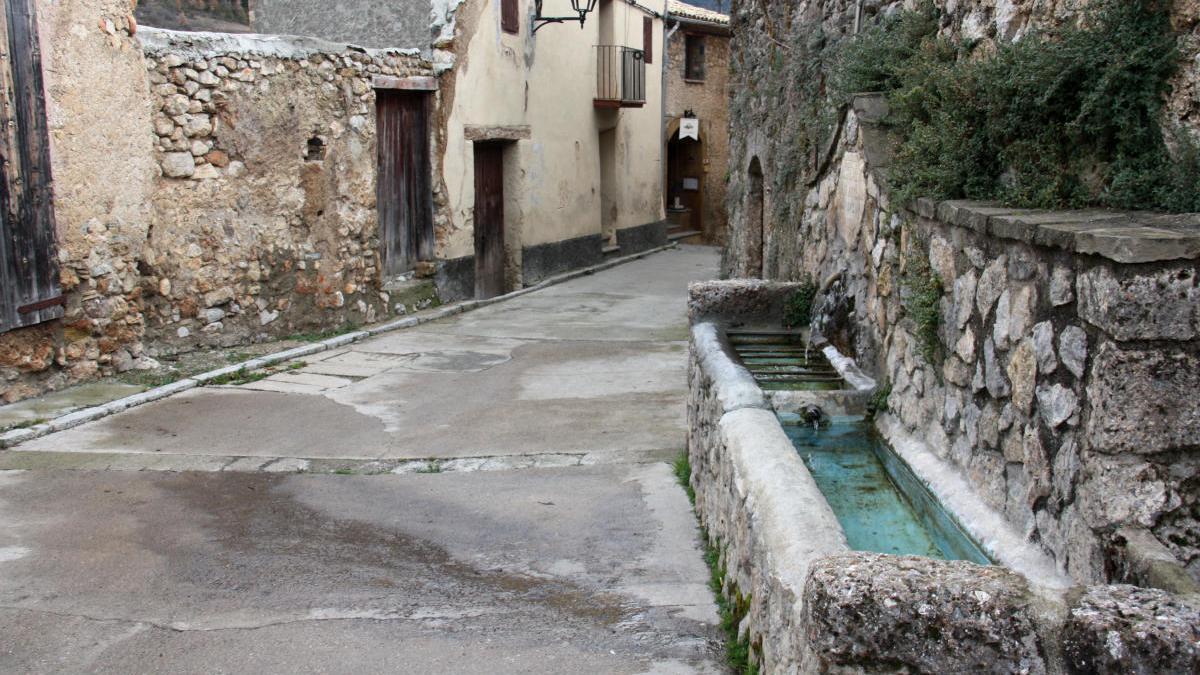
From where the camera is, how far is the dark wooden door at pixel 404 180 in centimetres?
1213

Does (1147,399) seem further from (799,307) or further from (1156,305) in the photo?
(799,307)

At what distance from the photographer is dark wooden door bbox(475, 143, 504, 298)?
578 inches

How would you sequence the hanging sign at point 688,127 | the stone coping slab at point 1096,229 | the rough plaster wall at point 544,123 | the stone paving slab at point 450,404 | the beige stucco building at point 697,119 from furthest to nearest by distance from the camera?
the beige stucco building at point 697,119
the hanging sign at point 688,127
the rough plaster wall at point 544,123
the stone paving slab at point 450,404
the stone coping slab at point 1096,229

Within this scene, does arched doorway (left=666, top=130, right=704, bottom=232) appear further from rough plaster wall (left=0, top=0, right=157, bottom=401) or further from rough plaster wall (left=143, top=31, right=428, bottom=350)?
rough plaster wall (left=0, top=0, right=157, bottom=401)

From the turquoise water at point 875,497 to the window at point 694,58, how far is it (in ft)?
66.9

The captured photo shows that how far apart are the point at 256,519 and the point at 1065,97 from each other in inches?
168

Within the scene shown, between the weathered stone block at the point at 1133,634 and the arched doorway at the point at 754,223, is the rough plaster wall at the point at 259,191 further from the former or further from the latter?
the weathered stone block at the point at 1133,634

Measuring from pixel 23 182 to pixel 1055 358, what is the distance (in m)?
6.79

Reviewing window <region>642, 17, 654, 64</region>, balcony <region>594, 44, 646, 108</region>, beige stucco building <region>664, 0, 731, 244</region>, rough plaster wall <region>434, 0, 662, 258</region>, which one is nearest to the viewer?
rough plaster wall <region>434, 0, 662, 258</region>

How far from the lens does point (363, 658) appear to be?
12.6 ft

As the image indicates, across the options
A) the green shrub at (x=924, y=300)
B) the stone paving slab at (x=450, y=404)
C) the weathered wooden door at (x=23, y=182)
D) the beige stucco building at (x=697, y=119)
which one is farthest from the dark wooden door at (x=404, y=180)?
the beige stucco building at (x=697, y=119)

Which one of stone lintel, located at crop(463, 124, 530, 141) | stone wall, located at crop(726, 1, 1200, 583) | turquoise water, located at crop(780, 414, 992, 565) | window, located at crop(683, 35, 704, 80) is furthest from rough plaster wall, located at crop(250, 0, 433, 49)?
window, located at crop(683, 35, 704, 80)

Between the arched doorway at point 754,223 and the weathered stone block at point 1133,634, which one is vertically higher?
the arched doorway at point 754,223

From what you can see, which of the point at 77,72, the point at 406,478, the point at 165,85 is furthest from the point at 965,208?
the point at 165,85
